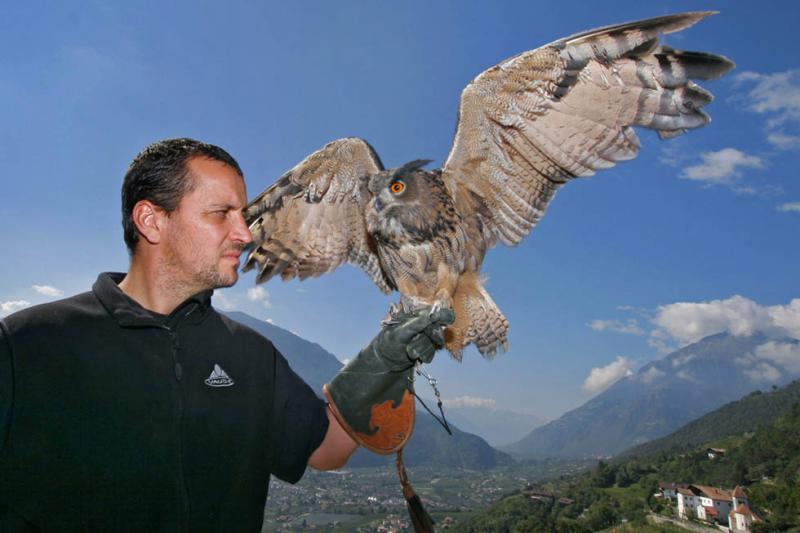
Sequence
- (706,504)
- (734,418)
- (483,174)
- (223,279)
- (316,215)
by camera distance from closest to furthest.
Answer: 1. (223,279)
2. (483,174)
3. (316,215)
4. (706,504)
5. (734,418)

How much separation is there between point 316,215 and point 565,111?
6.44ft

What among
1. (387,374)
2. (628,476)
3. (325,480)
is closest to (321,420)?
(387,374)

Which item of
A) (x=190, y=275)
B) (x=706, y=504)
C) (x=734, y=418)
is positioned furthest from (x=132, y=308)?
(x=734, y=418)

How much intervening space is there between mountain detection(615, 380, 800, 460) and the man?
109m

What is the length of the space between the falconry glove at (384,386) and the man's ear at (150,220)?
3.16ft

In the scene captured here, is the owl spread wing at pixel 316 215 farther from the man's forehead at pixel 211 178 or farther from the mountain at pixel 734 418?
the mountain at pixel 734 418

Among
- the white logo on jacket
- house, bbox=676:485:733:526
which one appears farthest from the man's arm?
house, bbox=676:485:733:526

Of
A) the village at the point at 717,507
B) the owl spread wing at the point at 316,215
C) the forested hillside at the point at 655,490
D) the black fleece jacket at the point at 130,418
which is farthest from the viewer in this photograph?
the forested hillside at the point at 655,490

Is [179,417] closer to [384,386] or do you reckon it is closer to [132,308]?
[132,308]

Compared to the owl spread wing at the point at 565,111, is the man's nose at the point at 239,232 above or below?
below

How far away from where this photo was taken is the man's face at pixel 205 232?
1869mm

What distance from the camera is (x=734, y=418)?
344 feet

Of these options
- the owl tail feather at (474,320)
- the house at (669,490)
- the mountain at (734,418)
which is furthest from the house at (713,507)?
the owl tail feather at (474,320)

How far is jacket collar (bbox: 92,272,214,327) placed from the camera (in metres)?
1.77
